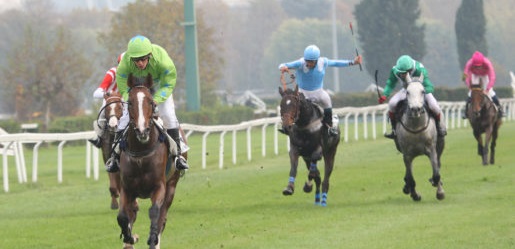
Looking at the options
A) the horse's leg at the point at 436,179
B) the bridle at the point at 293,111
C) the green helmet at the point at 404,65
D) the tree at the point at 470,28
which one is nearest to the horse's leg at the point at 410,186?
the horse's leg at the point at 436,179

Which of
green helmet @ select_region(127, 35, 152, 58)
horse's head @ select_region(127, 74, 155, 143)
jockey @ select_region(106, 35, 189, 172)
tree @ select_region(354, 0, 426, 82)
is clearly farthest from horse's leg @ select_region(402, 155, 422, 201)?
tree @ select_region(354, 0, 426, 82)

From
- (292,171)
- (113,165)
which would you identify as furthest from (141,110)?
(292,171)

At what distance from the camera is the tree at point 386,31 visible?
69500 mm

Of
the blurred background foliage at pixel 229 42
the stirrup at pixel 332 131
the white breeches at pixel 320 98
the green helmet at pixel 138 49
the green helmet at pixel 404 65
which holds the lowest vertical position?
the blurred background foliage at pixel 229 42

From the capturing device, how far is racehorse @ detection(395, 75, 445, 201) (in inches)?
627

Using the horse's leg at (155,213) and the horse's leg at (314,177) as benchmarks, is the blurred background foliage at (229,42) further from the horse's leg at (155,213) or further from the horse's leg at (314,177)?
the horse's leg at (155,213)

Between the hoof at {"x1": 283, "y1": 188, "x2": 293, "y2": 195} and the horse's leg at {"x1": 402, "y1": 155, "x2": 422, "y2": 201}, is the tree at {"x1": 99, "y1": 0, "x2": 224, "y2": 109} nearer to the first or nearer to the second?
the horse's leg at {"x1": 402, "y1": 155, "x2": 422, "y2": 201}

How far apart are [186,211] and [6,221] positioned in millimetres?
2206

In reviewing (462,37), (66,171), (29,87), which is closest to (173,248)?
(66,171)

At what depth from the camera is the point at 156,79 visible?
38.8ft

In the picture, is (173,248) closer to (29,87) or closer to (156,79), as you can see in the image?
(156,79)

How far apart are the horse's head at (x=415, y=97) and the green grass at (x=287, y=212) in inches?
45.6

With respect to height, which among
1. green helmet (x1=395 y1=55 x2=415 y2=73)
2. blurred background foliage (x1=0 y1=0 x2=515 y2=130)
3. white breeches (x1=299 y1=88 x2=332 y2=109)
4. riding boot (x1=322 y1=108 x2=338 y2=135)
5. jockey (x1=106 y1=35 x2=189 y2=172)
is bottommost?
blurred background foliage (x1=0 y1=0 x2=515 y2=130)

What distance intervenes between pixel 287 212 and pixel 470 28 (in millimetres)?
59067
